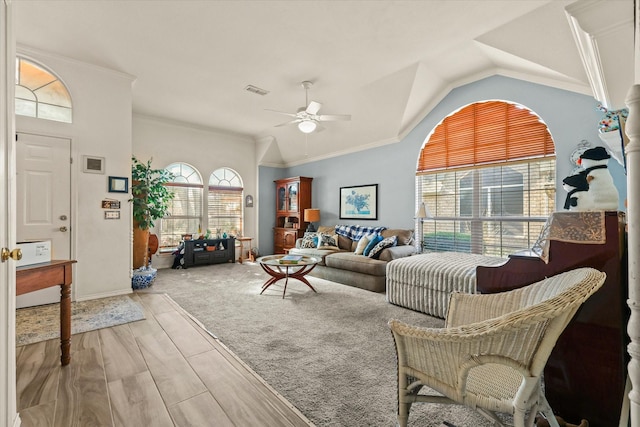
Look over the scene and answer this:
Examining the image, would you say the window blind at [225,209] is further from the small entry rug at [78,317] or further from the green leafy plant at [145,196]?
the small entry rug at [78,317]

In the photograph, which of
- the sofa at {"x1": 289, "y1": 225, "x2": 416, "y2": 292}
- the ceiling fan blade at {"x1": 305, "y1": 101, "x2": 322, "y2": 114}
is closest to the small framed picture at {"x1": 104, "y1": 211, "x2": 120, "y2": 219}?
the sofa at {"x1": 289, "y1": 225, "x2": 416, "y2": 292}

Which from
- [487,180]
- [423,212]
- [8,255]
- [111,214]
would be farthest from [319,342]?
[111,214]

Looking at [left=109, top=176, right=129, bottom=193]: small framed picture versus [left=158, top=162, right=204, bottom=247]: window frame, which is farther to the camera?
[left=158, top=162, right=204, bottom=247]: window frame

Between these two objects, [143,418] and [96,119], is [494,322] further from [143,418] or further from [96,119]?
[96,119]

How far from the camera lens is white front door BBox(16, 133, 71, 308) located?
3463mm

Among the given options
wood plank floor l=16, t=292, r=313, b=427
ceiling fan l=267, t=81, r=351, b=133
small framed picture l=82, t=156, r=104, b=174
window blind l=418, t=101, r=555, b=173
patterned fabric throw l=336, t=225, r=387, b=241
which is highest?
ceiling fan l=267, t=81, r=351, b=133

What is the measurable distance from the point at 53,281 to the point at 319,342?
2.03 metres

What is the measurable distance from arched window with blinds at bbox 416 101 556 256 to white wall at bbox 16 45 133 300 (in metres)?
4.58

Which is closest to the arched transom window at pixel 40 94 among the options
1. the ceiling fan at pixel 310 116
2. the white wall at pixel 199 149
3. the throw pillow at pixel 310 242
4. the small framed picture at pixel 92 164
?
the small framed picture at pixel 92 164

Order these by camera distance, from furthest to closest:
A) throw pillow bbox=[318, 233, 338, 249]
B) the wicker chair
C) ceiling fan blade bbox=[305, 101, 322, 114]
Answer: throw pillow bbox=[318, 233, 338, 249]
ceiling fan blade bbox=[305, 101, 322, 114]
the wicker chair

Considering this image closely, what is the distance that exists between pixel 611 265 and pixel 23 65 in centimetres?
574

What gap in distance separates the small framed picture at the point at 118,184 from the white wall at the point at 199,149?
2.05 m

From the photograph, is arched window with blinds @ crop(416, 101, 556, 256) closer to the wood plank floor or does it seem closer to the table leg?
the wood plank floor

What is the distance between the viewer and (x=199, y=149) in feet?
22.0
